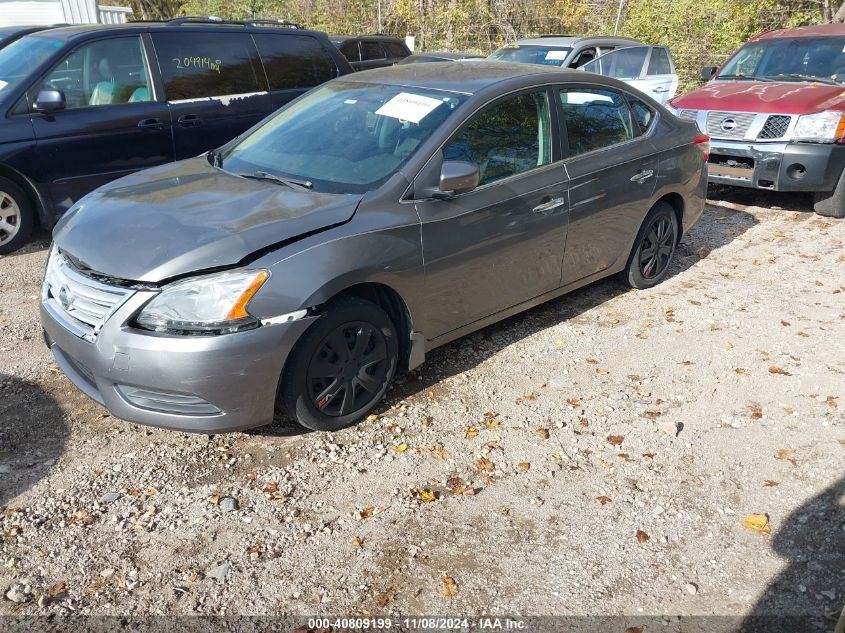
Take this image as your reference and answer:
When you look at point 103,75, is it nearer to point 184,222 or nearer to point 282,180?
point 282,180

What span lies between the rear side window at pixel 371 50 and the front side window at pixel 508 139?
30.6 ft

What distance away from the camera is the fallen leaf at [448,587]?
112 inches

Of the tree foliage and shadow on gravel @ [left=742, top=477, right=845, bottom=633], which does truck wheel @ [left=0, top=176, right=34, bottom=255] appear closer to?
shadow on gravel @ [left=742, top=477, right=845, bottom=633]

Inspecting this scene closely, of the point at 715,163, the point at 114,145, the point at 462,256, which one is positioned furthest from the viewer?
the point at 715,163

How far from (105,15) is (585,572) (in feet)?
59.0

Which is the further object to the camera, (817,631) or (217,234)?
(217,234)

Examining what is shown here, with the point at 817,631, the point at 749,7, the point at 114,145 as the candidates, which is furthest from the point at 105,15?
the point at 817,631

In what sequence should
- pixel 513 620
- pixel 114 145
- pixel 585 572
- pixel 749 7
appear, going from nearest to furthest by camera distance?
pixel 513 620 < pixel 585 572 < pixel 114 145 < pixel 749 7

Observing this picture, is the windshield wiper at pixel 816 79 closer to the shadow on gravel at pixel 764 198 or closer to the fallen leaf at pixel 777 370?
the shadow on gravel at pixel 764 198

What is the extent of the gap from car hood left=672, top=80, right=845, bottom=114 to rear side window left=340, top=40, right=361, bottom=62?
6.33m

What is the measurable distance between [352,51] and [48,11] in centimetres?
814

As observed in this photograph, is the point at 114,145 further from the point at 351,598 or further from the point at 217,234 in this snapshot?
the point at 351,598

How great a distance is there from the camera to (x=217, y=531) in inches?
123

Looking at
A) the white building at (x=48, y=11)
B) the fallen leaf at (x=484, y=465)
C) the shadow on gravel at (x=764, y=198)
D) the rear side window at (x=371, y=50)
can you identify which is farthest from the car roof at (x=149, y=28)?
the white building at (x=48, y=11)
